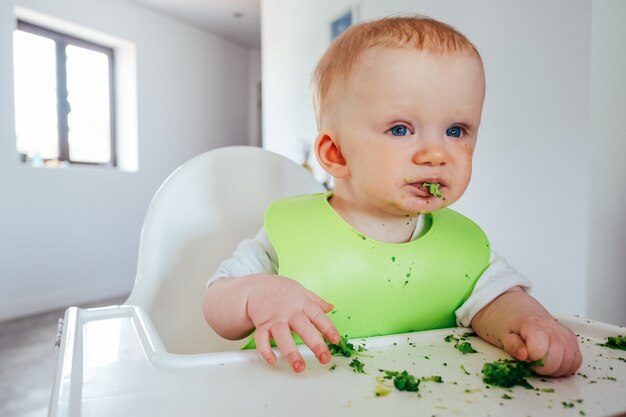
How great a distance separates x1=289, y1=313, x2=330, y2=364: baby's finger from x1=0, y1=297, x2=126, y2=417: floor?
4.33 ft

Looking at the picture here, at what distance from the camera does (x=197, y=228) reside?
88 centimetres

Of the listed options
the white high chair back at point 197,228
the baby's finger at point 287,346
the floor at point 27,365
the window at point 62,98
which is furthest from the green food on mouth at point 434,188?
the window at point 62,98

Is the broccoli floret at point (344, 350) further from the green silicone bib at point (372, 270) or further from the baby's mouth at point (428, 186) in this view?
the baby's mouth at point (428, 186)

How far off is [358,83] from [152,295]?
537mm

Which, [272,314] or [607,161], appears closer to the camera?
[272,314]

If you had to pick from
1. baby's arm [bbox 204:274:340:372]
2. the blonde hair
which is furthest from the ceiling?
baby's arm [bbox 204:274:340:372]

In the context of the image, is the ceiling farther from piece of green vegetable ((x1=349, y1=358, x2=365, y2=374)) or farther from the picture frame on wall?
piece of green vegetable ((x1=349, y1=358, x2=365, y2=374))

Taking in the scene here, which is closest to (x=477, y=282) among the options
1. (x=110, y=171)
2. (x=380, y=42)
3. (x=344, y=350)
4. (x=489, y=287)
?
(x=489, y=287)

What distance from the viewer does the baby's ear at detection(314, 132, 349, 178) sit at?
61cm

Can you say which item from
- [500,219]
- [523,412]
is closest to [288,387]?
[523,412]

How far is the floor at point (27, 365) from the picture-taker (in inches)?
65.2

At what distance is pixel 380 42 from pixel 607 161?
2.27ft

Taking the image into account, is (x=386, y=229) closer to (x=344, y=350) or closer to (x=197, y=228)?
(x=344, y=350)

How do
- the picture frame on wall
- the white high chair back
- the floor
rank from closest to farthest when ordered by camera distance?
the white high chair back < the floor < the picture frame on wall
